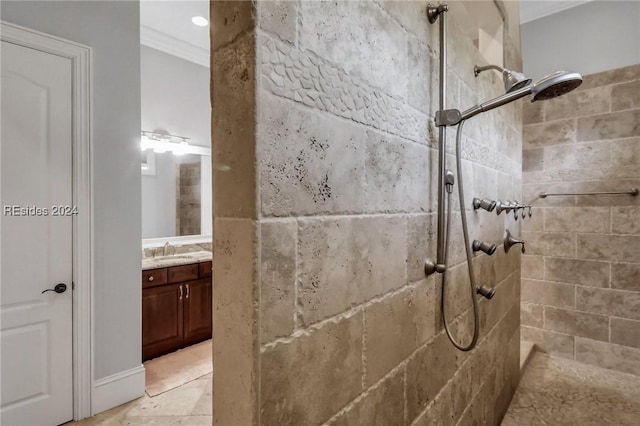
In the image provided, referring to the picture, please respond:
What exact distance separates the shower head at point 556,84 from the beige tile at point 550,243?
2.30m

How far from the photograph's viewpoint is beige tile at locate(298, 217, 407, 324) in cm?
74

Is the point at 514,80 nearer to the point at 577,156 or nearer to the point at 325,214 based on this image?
the point at 325,214

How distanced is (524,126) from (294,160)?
3.14 m

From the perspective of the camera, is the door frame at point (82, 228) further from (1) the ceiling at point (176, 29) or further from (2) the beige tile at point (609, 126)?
(2) the beige tile at point (609, 126)

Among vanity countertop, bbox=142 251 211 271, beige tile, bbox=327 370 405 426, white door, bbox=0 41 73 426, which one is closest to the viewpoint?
beige tile, bbox=327 370 405 426

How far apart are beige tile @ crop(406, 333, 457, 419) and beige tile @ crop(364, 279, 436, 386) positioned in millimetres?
60

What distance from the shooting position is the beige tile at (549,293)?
9.27ft

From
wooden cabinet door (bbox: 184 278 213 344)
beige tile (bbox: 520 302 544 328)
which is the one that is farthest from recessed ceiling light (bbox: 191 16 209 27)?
beige tile (bbox: 520 302 544 328)

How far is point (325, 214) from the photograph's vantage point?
2.56ft

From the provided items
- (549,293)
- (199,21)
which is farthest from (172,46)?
(549,293)

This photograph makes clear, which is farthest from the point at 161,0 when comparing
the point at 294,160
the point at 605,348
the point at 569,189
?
the point at 605,348

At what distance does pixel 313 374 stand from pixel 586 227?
3.03m

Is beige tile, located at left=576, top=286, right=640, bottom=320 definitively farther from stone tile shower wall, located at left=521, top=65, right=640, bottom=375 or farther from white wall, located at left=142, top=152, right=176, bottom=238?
white wall, located at left=142, top=152, right=176, bottom=238

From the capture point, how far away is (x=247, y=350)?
2.11 ft
